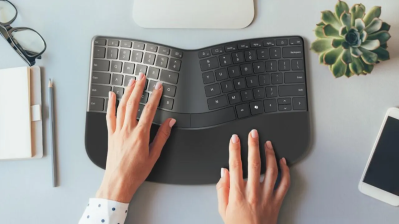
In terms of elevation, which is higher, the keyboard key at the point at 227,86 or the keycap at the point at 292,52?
the keycap at the point at 292,52

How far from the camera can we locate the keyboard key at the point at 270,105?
61 cm

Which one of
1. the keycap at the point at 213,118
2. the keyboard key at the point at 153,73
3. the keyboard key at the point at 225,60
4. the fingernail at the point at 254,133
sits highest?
the keyboard key at the point at 225,60

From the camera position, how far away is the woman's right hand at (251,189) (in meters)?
0.59

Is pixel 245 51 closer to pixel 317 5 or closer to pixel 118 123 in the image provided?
pixel 317 5

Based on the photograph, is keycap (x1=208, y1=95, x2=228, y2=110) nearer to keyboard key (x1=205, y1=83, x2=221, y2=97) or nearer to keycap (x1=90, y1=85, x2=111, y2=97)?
keyboard key (x1=205, y1=83, x2=221, y2=97)

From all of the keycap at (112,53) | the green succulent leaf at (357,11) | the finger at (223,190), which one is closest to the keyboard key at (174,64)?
the keycap at (112,53)

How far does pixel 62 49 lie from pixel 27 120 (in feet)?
0.51

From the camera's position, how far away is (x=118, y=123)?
0.61 meters

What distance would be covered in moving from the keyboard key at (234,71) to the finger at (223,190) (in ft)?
0.59

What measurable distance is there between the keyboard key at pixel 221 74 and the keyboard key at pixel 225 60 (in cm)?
1

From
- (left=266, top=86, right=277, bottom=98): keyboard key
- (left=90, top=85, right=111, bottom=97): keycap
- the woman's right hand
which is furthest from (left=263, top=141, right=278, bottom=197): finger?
(left=90, top=85, right=111, bottom=97): keycap

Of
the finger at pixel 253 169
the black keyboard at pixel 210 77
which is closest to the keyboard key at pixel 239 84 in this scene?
the black keyboard at pixel 210 77

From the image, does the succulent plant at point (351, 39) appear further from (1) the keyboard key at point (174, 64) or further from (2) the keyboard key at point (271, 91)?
(1) the keyboard key at point (174, 64)

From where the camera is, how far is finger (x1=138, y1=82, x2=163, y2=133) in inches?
23.8
